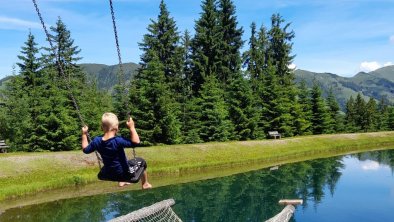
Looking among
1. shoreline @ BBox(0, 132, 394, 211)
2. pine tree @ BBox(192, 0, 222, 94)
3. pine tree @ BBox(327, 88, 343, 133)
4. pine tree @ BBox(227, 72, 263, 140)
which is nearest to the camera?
shoreline @ BBox(0, 132, 394, 211)

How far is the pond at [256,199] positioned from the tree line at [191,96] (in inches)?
380

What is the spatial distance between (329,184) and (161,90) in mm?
20883

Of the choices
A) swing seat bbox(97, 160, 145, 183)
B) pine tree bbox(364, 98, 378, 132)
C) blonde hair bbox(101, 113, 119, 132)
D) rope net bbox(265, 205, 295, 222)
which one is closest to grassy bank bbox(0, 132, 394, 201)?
rope net bbox(265, 205, 295, 222)

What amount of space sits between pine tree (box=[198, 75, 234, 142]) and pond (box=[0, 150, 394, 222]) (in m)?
12.0

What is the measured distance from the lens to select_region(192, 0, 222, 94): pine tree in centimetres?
7588

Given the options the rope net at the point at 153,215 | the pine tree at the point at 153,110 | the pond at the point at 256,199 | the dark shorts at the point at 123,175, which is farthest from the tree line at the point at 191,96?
the dark shorts at the point at 123,175

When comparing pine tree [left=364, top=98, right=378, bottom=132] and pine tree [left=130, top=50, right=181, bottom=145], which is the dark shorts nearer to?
pine tree [left=130, top=50, right=181, bottom=145]

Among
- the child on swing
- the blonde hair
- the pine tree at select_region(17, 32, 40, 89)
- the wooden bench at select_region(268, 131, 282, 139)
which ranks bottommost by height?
the wooden bench at select_region(268, 131, 282, 139)

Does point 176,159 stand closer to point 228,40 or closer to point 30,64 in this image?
point 30,64

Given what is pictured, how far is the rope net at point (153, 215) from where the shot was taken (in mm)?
18047

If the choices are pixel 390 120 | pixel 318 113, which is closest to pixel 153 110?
pixel 318 113

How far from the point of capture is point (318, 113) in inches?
3051

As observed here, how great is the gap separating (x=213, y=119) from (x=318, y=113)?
2829 cm

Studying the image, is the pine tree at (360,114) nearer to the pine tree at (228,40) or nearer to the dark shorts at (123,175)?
the pine tree at (228,40)
